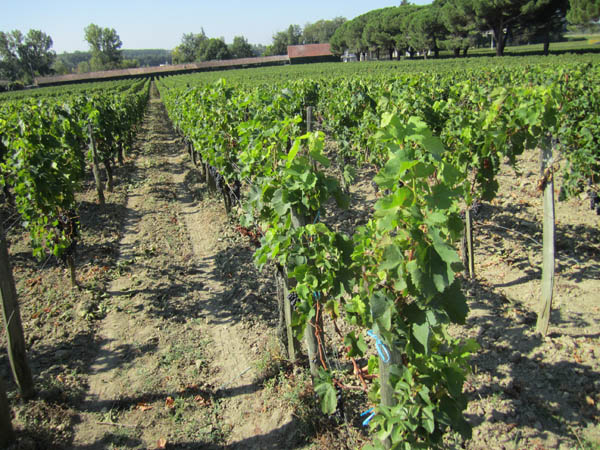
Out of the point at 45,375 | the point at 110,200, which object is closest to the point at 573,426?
the point at 45,375

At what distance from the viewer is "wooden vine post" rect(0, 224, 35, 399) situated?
9.98 ft

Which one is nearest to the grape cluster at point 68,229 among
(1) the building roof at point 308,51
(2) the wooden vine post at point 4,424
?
(2) the wooden vine post at point 4,424

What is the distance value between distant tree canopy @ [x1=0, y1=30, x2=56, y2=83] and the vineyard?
10871 cm

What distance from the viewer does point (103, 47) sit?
118m

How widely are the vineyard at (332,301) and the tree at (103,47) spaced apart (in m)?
128

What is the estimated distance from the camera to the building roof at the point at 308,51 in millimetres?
77125

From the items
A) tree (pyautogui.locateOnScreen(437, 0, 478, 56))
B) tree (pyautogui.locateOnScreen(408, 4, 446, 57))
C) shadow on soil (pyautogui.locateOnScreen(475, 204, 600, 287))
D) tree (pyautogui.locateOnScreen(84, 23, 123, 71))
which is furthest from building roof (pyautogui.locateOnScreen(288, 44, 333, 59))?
shadow on soil (pyautogui.locateOnScreen(475, 204, 600, 287))

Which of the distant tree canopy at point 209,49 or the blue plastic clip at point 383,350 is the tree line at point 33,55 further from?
the blue plastic clip at point 383,350

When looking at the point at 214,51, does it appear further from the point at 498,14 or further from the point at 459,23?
the point at 498,14

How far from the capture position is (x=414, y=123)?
5.42 ft

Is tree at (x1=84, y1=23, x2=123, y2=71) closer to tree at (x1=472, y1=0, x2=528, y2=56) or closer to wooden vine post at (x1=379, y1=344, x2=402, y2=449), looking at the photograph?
tree at (x1=472, y1=0, x2=528, y2=56)

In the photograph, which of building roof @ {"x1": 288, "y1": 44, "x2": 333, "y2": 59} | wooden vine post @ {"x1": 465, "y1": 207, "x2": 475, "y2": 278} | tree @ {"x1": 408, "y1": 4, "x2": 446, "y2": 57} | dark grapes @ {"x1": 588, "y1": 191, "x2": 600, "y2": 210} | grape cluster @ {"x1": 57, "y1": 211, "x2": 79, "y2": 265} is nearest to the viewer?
A: wooden vine post @ {"x1": 465, "y1": 207, "x2": 475, "y2": 278}

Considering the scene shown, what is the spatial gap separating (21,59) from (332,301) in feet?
402

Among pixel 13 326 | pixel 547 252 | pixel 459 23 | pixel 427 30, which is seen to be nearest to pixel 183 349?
pixel 13 326
